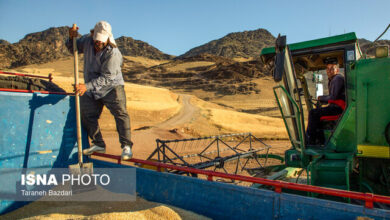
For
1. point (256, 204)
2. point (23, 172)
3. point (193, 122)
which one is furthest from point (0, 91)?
point (193, 122)

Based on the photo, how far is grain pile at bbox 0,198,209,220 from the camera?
105 inches

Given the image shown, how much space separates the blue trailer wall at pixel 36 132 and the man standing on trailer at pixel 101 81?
9.1 inches

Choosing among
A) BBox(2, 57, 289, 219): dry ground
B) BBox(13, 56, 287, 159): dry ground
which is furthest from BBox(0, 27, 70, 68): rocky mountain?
BBox(2, 57, 289, 219): dry ground

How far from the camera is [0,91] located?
323 centimetres

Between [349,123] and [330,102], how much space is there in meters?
0.51

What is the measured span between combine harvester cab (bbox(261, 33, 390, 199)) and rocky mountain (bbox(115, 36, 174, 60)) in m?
114

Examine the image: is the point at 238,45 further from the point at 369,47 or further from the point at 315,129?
the point at 369,47

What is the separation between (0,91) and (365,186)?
15.0 feet

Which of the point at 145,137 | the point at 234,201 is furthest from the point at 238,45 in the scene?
the point at 234,201

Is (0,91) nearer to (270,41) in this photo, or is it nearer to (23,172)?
(23,172)

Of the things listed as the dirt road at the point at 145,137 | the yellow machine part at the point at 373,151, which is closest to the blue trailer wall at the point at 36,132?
the yellow machine part at the point at 373,151

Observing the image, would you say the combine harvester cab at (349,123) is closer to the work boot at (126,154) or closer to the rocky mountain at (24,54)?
the work boot at (126,154)

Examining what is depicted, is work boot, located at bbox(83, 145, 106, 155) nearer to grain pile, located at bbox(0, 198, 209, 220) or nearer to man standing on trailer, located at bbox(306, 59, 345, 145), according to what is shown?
grain pile, located at bbox(0, 198, 209, 220)

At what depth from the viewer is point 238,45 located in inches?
4697
